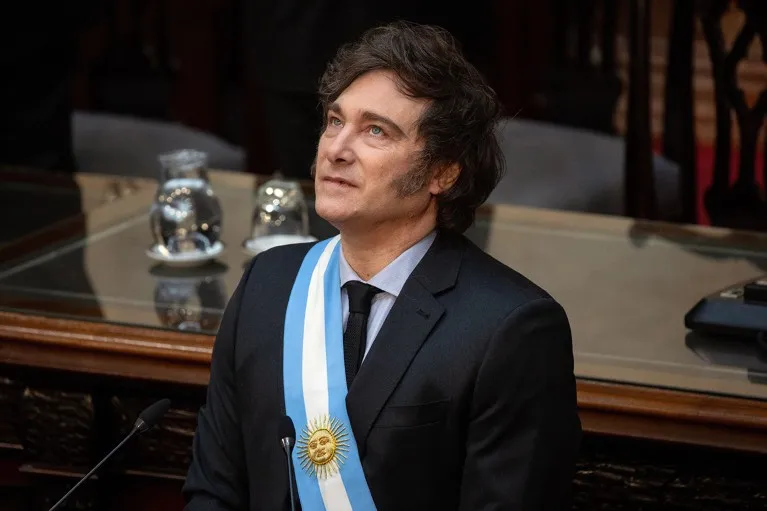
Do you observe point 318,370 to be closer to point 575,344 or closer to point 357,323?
point 357,323

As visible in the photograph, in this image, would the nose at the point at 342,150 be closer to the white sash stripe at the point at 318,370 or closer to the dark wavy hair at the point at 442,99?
the dark wavy hair at the point at 442,99

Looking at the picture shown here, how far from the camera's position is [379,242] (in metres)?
1.71

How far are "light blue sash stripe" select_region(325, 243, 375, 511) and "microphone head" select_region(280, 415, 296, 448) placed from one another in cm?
6

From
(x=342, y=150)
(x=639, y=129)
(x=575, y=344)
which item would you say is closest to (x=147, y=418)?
(x=342, y=150)

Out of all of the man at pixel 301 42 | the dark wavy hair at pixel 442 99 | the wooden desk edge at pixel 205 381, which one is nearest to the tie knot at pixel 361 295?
the dark wavy hair at pixel 442 99

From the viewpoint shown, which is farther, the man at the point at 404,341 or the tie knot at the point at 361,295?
the tie knot at the point at 361,295

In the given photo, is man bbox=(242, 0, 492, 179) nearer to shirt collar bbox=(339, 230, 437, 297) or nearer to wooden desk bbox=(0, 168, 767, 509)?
wooden desk bbox=(0, 168, 767, 509)

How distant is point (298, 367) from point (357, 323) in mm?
88

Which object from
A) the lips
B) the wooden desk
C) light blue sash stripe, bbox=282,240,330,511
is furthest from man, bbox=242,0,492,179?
the lips

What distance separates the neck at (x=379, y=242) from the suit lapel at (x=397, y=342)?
0.04 metres

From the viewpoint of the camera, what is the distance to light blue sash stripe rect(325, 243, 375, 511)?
65.0 inches

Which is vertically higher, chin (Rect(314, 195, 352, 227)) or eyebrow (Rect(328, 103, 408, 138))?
eyebrow (Rect(328, 103, 408, 138))

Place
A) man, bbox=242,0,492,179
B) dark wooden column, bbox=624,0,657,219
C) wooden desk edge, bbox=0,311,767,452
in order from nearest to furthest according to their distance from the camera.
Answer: wooden desk edge, bbox=0,311,767,452 < dark wooden column, bbox=624,0,657,219 < man, bbox=242,0,492,179

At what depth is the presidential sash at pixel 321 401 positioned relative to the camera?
166 cm
